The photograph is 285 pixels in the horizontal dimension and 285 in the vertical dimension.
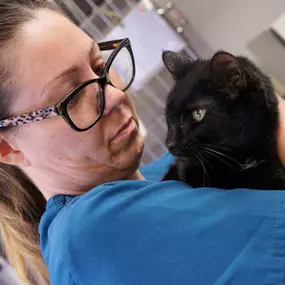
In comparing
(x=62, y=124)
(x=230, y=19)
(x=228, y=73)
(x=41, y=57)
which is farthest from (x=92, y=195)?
(x=230, y=19)

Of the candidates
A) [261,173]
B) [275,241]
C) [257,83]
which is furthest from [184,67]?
[275,241]

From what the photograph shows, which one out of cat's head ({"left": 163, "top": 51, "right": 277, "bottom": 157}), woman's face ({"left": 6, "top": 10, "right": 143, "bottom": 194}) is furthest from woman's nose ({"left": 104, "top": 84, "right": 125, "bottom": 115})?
cat's head ({"left": 163, "top": 51, "right": 277, "bottom": 157})

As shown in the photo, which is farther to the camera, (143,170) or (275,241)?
(143,170)

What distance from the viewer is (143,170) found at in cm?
119

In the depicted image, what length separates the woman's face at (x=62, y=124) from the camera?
2.31 feet

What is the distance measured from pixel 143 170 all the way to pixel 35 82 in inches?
22.7

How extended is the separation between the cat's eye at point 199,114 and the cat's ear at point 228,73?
7 centimetres

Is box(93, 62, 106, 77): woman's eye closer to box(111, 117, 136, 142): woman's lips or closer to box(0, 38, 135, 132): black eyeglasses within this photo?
box(0, 38, 135, 132): black eyeglasses

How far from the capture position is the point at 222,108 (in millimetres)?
795

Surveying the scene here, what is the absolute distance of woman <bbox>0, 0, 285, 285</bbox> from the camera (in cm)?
57

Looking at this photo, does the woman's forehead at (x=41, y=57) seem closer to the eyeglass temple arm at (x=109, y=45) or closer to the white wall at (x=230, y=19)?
the eyeglass temple arm at (x=109, y=45)

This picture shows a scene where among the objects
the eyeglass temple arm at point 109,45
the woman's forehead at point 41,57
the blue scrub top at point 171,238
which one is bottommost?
the blue scrub top at point 171,238

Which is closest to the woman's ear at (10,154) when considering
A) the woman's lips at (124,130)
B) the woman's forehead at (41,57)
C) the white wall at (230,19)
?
the woman's forehead at (41,57)

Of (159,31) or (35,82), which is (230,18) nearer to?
(159,31)
